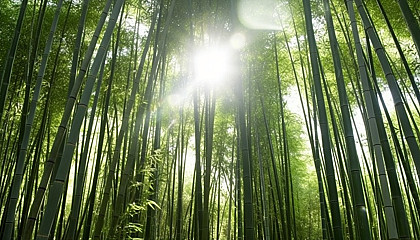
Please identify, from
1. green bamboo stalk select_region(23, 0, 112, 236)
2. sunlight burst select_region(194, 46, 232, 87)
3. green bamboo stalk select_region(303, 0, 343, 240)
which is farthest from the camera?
sunlight burst select_region(194, 46, 232, 87)

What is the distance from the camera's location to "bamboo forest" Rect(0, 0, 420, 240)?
1.77m

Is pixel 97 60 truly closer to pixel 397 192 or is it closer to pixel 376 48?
pixel 376 48

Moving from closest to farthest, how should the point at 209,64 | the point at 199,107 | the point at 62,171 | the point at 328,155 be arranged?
the point at 62,171 → the point at 328,155 → the point at 209,64 → the point at 199,107

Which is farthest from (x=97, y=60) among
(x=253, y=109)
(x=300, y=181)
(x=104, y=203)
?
(x=300, y=181)

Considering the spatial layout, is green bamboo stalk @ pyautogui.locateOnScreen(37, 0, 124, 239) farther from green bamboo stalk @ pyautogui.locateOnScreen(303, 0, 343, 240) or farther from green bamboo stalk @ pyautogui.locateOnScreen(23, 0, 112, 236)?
green bamboo stalk @ pyautogui.locateOnScreen(303, 0, 343, 240)

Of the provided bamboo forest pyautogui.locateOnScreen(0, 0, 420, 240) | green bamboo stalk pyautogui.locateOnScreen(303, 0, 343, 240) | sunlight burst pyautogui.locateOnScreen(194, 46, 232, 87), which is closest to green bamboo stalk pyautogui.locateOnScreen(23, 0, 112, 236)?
bamboo forest pyautogui.locateOnScreen(0, 0, 420, 240)

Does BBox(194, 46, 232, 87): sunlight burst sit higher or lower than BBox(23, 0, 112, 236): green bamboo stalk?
higher

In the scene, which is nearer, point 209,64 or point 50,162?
point 50,162

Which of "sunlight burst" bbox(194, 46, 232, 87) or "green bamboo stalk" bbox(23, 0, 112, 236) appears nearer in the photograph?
"green bamboo stalk" bbox(23, 0, 112, 236)

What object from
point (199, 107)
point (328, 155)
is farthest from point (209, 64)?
point (328, 155)

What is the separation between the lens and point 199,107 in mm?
Result: 3598

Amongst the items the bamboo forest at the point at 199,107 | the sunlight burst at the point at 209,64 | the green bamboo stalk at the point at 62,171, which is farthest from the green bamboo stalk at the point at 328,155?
the green bamboo stalk at the point at 62,171

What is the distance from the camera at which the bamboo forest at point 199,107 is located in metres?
1.77

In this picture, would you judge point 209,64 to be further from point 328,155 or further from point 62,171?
point 62,171
